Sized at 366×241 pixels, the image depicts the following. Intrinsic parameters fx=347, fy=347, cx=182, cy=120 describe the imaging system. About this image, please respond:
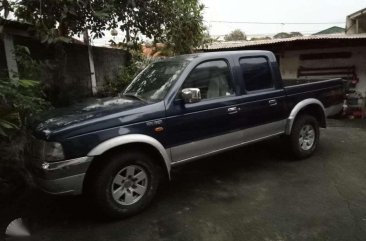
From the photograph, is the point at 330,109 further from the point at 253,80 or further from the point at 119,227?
the point at 119,227

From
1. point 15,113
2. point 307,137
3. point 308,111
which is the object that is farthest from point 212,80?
point 15,113

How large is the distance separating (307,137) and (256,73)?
1.61m

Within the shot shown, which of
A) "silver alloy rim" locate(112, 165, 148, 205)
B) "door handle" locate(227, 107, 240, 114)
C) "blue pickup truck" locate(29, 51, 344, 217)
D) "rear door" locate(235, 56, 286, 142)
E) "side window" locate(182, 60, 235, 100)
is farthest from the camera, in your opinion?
"rear door" locate(235, 56, 286, 142)

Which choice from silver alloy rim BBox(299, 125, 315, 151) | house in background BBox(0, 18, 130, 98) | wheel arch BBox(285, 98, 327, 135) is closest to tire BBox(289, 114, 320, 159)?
silver alloy rim BBox(299, 125, 315, 151)

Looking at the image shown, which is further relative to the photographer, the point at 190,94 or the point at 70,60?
the point at 70,60

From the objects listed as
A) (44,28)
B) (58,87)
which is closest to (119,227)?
(44,28)

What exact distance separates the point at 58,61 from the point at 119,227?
6687mm

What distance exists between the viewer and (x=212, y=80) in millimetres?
4773

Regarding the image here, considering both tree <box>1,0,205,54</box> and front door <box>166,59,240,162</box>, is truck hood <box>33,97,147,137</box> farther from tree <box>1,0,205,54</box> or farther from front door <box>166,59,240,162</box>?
tree <box>1,0,205,54</box>

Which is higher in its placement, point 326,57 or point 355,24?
point 355,24

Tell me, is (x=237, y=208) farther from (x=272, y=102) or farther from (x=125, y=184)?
(x=272, y=102)

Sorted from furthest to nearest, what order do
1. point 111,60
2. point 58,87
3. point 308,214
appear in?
point 111,60
point 58,87
point 308,214

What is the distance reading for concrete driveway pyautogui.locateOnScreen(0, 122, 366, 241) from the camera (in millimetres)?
3658

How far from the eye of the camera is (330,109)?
6.18m
